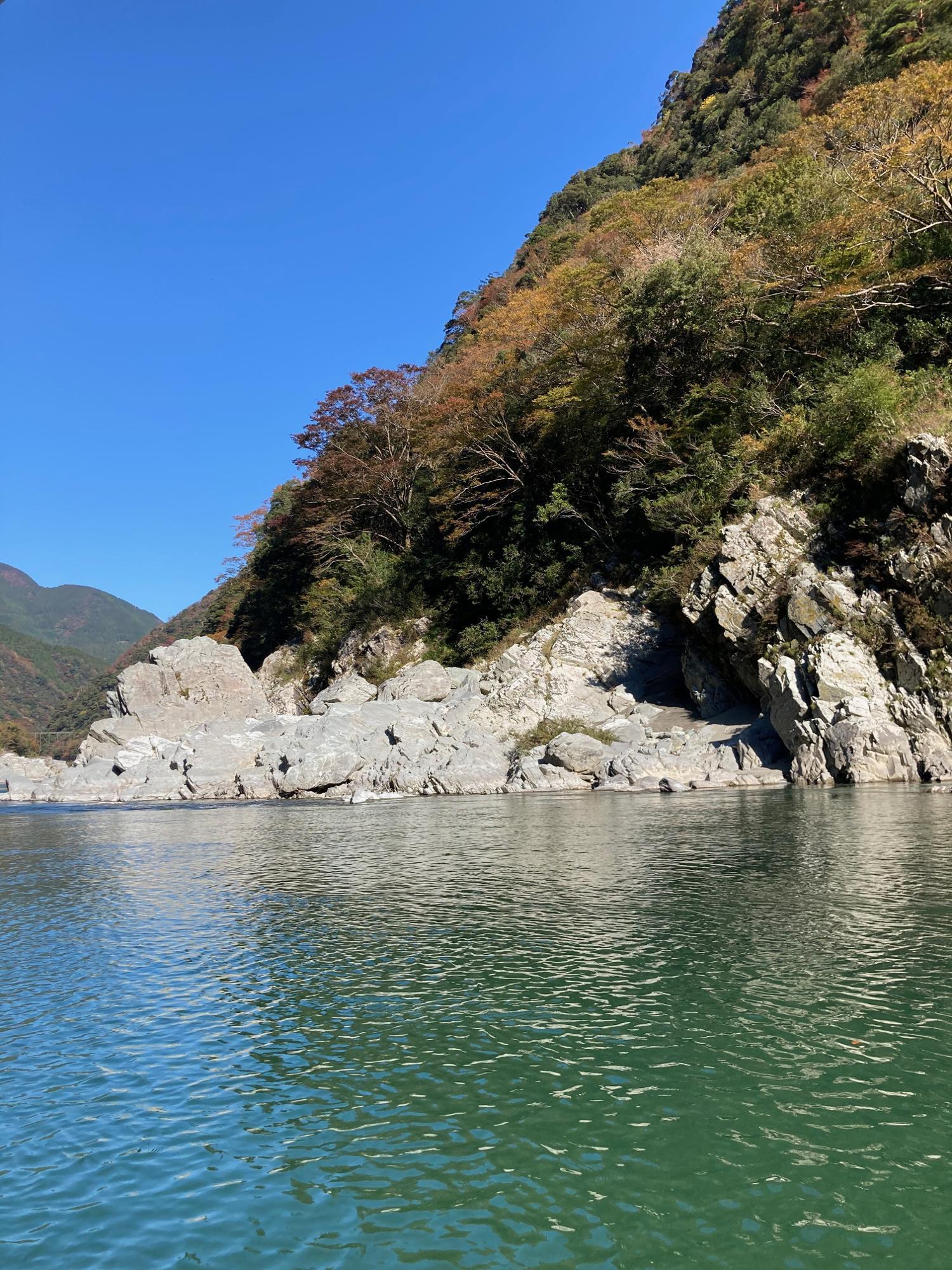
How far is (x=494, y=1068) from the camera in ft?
23.1

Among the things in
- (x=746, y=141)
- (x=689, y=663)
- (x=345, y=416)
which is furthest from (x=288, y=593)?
(x=746, y=141)

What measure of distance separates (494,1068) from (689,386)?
111 feet

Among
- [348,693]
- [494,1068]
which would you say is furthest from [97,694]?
[494,1068]

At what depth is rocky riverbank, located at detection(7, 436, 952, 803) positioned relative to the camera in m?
23.9

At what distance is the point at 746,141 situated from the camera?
5950 centimetres

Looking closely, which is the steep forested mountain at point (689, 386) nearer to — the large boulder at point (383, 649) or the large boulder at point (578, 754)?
the large boulder at point (383, 649)

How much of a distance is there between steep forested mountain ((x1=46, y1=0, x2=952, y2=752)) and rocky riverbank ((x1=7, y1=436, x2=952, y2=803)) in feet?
4.35

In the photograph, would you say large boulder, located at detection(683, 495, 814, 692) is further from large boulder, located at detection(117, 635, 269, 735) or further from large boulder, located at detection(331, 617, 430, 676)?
large boulder, located at detection(117, 635, 269, 735)

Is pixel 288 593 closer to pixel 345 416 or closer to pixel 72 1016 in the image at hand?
pixel 345 416

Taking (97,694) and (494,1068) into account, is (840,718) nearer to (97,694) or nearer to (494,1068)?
(494,1068)

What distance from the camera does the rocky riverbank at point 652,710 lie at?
23.9 m

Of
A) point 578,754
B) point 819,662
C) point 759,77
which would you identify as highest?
point 759,77

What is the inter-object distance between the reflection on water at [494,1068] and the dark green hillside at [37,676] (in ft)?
423

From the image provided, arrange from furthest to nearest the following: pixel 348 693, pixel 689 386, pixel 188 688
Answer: pixel 188 688, pixel 348 693, pixel 689 386
